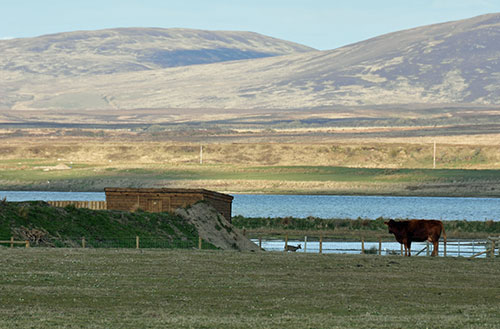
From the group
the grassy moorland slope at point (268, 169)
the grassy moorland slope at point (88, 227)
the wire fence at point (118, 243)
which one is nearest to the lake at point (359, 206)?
the grassy moorland slope at point (268, 169)

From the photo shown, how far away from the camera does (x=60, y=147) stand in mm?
199500

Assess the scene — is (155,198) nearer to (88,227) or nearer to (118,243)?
(88,227)

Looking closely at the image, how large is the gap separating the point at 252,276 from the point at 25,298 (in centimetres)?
804

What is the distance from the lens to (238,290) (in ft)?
85.3

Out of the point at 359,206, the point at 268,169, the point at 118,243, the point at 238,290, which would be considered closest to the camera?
the point at 238,290

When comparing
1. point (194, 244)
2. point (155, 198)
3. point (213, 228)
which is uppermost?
point (155, 198)

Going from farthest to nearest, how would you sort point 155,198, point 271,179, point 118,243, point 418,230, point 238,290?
point 271,179 < point 155,198 < point 118,243 < point 418,230 < point 238,290

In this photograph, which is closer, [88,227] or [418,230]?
[418,230]

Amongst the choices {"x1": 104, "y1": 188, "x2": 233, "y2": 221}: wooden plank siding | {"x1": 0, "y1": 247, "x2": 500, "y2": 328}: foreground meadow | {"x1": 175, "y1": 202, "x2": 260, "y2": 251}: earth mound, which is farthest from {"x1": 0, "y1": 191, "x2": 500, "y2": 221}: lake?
{"x1": 0, "y1": 247, "x2": 500, "y2": 328}: foreground meadow

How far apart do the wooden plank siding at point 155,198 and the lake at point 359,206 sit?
30.1 meters

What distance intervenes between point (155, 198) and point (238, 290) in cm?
3025

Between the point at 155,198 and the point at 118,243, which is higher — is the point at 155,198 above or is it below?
above

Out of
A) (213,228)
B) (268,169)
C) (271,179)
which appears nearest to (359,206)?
(271,179)

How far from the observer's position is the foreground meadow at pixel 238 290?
20.5 meters
